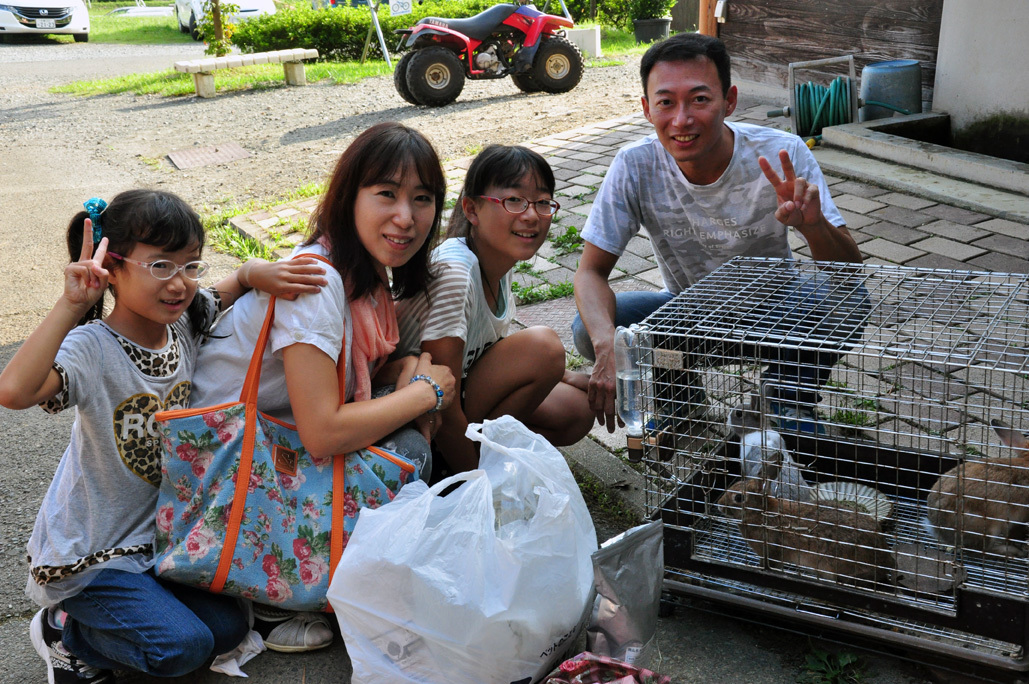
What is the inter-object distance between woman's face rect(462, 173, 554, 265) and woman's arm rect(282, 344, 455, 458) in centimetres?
61

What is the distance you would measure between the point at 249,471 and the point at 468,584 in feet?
1.88

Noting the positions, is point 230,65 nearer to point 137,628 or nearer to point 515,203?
point 515,203

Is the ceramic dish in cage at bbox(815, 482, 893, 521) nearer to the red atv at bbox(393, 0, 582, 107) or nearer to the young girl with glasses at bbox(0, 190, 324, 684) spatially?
the young girl with glasses at bbox(0, 190, 324, 684)

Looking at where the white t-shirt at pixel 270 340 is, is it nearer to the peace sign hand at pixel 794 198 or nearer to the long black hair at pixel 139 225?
the long black hair at pixel 139 225

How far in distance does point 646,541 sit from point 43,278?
4444 millimetres

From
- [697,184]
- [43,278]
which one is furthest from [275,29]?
[697,184]

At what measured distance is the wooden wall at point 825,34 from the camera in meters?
6.23

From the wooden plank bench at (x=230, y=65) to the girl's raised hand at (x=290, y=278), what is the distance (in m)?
9.26

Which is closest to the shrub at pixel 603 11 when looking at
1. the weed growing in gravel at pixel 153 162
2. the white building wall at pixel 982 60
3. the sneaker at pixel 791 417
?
the weed growing in gravel at pixel 153 162

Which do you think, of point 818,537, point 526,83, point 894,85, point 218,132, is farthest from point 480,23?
point 818,537

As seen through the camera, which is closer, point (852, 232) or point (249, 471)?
point (249, 471)

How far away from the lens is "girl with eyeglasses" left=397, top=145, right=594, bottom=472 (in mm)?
2297

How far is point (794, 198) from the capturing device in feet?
7.19

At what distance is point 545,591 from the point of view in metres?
1.78
